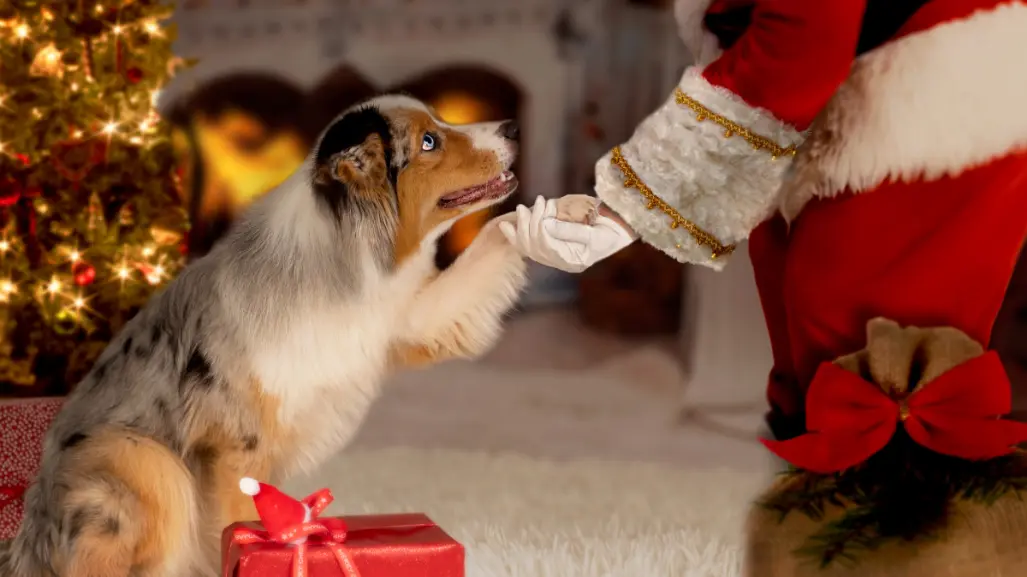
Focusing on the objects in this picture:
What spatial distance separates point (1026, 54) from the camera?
3.79 ft

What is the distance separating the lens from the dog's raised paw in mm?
1416

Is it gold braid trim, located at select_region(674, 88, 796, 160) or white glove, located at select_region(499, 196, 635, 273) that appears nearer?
gold braid trim, located at select_region(674, 88, 796, 160)

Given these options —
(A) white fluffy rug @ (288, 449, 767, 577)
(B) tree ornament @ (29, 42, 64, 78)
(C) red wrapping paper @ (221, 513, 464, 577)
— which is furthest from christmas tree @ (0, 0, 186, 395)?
(C) red wrapping paper @ (221, 513, 464, 577)

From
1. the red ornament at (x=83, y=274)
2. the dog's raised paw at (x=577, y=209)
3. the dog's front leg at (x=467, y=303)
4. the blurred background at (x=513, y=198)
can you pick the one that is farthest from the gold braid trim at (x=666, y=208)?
the red ornament at (x=83, y=274)

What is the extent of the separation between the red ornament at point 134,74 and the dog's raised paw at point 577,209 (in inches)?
54.9

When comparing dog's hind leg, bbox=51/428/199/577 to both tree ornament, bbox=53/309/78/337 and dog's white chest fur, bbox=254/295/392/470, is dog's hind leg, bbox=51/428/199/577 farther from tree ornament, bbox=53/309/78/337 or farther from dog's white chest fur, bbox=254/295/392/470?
tree ornament, bbox=53/309/78/337

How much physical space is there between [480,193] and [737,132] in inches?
25.7

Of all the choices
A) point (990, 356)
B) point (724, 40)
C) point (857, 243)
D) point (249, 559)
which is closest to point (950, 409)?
point (990, 356)

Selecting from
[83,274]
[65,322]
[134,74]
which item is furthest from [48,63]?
[65,322]

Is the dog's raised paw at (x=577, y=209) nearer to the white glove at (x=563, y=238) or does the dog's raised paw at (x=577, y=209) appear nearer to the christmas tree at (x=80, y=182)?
the white glove at (x=563, y=238)

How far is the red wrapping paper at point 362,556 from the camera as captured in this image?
1.34 metres

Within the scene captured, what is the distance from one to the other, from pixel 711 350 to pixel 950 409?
2053mm

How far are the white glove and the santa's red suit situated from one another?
7 cm

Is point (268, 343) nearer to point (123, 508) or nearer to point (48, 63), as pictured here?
point (123, 508)
